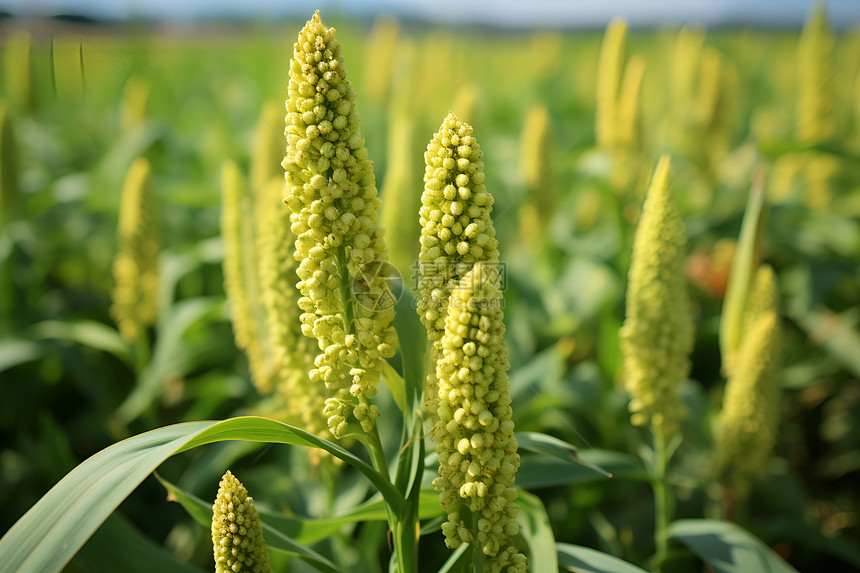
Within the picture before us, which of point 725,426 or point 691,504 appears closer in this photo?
point 725,426

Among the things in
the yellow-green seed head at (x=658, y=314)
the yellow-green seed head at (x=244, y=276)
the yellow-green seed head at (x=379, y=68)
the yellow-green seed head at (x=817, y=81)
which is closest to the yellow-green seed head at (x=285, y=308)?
the yellow-green seed head at (x=244, y=276)

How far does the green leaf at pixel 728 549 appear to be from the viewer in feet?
5.45

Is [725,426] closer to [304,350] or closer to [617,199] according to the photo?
[617,199]

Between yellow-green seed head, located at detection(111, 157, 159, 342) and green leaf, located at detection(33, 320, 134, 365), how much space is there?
12cm

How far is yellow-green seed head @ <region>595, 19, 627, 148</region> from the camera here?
3.01 m

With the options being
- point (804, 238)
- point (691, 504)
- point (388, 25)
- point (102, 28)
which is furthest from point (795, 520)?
point (388, 25)

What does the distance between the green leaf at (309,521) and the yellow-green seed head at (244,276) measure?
578 millimetres

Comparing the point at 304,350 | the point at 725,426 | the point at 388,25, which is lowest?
the point at 725,426

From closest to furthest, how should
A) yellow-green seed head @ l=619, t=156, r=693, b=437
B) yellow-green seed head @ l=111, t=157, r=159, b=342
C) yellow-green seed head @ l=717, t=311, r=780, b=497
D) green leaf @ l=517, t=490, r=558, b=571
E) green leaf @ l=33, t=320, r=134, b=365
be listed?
1. green leaf @ l=517, t=490, r=558, b=571
2. yellow-green seed head @ l=619, t=156, r=693, b=437
3. yellow-green seed head @ l=717, t=311, r=780, b=497
4. yellow-green seed head @ l=111, t=157, r=159, b=342
5. green leaf @ l=33, t=320, r=134, b=365

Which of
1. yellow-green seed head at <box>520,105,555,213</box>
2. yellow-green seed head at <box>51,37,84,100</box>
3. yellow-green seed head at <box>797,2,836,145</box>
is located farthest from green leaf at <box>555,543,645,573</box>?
yellow-green seed head at <box>797,2,836,145</box>

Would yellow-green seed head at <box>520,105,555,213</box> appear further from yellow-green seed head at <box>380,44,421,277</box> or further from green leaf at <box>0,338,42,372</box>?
green leaf at <box>0,338,42,372</box>

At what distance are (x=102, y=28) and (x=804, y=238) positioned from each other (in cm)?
373

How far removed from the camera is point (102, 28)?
1472 millimetres

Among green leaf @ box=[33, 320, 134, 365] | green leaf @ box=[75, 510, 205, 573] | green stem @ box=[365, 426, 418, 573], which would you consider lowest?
green leaf @ box=[33, 320, 134, 365]
